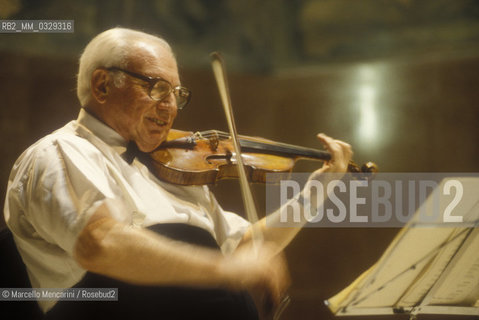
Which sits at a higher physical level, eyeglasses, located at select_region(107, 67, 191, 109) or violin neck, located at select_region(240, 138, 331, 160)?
eyeglasses, located at select_region(107, 67, 191, 109)

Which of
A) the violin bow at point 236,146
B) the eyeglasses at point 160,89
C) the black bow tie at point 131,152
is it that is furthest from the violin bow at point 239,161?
the black bow tie at point 131,152

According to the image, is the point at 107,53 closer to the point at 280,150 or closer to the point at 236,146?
the point at 236,146

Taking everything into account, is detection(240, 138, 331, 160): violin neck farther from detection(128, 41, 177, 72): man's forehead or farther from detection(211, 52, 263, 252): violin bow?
detection(128, 41, 177, 72): man's forehead

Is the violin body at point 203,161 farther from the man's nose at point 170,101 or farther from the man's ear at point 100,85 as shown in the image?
the man's ear at point 100,85

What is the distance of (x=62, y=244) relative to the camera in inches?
45.3

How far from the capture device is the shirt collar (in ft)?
4.36

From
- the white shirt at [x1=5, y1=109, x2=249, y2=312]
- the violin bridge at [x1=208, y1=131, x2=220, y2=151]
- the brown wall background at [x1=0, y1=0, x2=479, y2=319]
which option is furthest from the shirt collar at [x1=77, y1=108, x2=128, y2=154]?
the brown wall background at [x1=0, y1=0, x2=479, y2=319]

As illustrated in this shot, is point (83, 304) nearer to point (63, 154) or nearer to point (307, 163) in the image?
point (63, 154)

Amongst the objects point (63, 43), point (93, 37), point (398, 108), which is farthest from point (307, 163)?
point (63, 43)

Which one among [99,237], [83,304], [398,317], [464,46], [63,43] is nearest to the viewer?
[99,237]

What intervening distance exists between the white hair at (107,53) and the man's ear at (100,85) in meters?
0.02

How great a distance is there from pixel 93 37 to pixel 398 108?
4.45ft

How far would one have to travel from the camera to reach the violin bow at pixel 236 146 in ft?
4.47

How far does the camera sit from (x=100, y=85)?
1.37 meters
